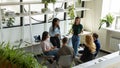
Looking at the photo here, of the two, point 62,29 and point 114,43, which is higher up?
point 62,29

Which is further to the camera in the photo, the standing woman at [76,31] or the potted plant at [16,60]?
the standing woman at [76,31]

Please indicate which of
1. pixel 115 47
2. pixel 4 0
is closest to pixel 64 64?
pixel 4 0

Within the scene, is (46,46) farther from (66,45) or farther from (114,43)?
(114,43)

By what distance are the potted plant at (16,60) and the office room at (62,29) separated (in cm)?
163

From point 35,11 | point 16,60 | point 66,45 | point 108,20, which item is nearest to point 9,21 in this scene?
point 35,11

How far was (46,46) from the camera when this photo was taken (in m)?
4.83

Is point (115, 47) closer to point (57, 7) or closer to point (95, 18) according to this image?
point (95, 18)

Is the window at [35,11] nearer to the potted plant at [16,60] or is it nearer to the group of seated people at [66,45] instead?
the group of seated people at [66,45]

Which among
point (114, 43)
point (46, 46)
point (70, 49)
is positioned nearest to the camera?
point (70, 49)

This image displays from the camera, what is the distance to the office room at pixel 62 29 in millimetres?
4484

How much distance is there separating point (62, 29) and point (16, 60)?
4.67 metres

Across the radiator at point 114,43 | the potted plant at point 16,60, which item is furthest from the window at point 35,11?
the potted plant at point 16,60

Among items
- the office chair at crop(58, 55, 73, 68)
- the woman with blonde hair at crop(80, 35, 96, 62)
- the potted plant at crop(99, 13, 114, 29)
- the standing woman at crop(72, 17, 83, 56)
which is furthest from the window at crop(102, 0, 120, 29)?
the office chair at crop(58, 55, 73, 68)

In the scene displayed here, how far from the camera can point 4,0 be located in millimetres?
5172
